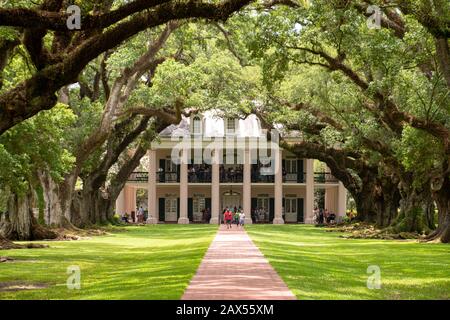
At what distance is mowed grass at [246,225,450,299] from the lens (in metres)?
15.9

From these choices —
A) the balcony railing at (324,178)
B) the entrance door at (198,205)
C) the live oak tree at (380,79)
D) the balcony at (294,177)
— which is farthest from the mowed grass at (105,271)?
the balcony railing at (324,178)

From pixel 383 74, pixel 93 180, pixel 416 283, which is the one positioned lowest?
pixel 416 283

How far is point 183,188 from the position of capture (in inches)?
2731

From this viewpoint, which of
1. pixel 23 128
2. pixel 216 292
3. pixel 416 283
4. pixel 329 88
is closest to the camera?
pixel 216 292

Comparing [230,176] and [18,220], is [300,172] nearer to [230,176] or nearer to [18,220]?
[230,176]

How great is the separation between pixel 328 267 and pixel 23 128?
12.0m

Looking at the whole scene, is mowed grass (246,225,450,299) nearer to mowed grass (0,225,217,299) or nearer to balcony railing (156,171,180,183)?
mowed grass (0,225,217,299)

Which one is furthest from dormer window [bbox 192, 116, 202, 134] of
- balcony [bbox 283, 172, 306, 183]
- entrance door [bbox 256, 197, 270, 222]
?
entrance door [bbox 256, 197, 270, 222]

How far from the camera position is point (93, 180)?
50844 millimetres

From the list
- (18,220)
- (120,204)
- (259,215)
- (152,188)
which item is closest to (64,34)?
(18,220)

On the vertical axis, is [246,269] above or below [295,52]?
below

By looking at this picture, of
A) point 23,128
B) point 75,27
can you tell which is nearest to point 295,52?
point 23,128

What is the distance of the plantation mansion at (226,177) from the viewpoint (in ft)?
226

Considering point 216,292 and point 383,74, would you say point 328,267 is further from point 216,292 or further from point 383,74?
point 383,74
